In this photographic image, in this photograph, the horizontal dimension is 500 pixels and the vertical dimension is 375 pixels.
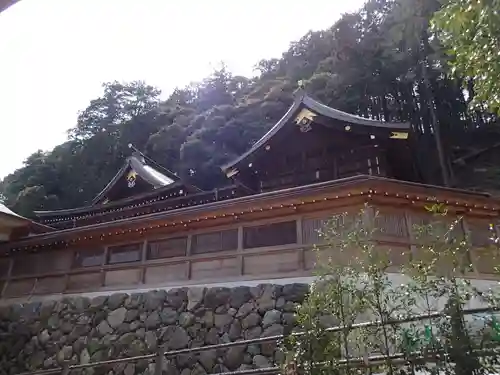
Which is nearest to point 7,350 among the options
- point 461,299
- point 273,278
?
point 273,278

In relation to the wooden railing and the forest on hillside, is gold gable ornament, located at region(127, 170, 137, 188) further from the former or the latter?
the forest on hillside

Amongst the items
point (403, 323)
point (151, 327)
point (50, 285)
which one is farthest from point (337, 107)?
point (403, 323)

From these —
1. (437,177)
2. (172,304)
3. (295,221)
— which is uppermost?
(437,177)

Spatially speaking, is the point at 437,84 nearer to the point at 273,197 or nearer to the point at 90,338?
the point at 273,197

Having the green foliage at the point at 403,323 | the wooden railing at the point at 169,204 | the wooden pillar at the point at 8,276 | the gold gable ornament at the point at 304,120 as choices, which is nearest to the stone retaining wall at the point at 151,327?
the wooden pillar at the point at 8,276

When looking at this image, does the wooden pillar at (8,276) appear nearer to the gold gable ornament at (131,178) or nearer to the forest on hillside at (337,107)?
the gold gable ornament at (131,178)

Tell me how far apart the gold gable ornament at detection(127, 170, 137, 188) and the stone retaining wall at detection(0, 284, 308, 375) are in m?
8.53

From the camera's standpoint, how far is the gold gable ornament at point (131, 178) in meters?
20.1

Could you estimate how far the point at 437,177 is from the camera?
83.0ft

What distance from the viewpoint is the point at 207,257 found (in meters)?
10.8

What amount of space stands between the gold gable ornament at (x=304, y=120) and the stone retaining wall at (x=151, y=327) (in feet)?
22.9

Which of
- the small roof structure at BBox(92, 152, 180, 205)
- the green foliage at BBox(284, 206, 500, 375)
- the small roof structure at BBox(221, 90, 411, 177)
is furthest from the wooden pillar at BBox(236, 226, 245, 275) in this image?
the small roof structure at BBox(92, 152, 180, 205)

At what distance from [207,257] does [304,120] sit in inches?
255

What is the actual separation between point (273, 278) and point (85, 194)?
24601mm
